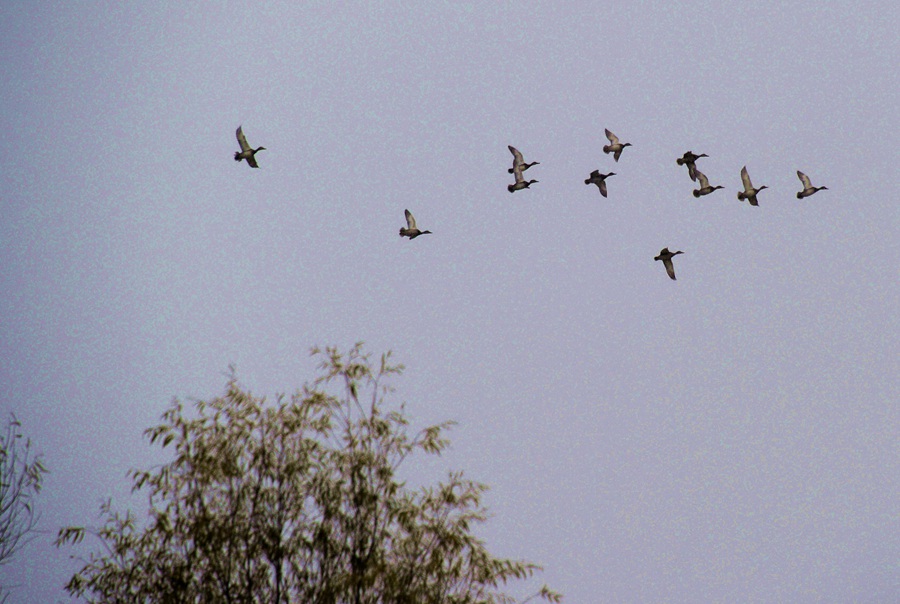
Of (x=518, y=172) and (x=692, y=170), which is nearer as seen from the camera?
(x=518, y=172)

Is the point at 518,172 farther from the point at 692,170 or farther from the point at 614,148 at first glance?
the point at 692,170

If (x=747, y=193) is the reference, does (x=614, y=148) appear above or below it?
above

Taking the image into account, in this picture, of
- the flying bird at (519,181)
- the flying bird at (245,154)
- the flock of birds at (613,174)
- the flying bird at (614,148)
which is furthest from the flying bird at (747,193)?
the flying bird at (245,154)

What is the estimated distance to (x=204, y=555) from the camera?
45.3ft

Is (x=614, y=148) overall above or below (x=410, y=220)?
above

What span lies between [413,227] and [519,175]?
3.88 m

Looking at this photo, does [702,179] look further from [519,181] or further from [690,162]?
[519,181]

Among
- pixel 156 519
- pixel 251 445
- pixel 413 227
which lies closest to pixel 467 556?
pixel 251 445

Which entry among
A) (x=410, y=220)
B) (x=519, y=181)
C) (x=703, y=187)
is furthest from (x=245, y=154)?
(x=703, y=187)

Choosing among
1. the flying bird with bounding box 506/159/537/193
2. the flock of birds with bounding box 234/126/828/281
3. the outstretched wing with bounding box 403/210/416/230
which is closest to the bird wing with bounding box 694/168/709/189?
the flock of birds with bounding box 234/126/828/281

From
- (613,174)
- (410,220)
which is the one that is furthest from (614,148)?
(410,220)

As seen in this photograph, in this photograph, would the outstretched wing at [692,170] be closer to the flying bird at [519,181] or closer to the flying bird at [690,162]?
the flying bird at [690,162]

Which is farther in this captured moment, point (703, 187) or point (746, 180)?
point (746, 180)

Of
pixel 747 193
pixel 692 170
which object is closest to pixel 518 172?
pixel 692 170
